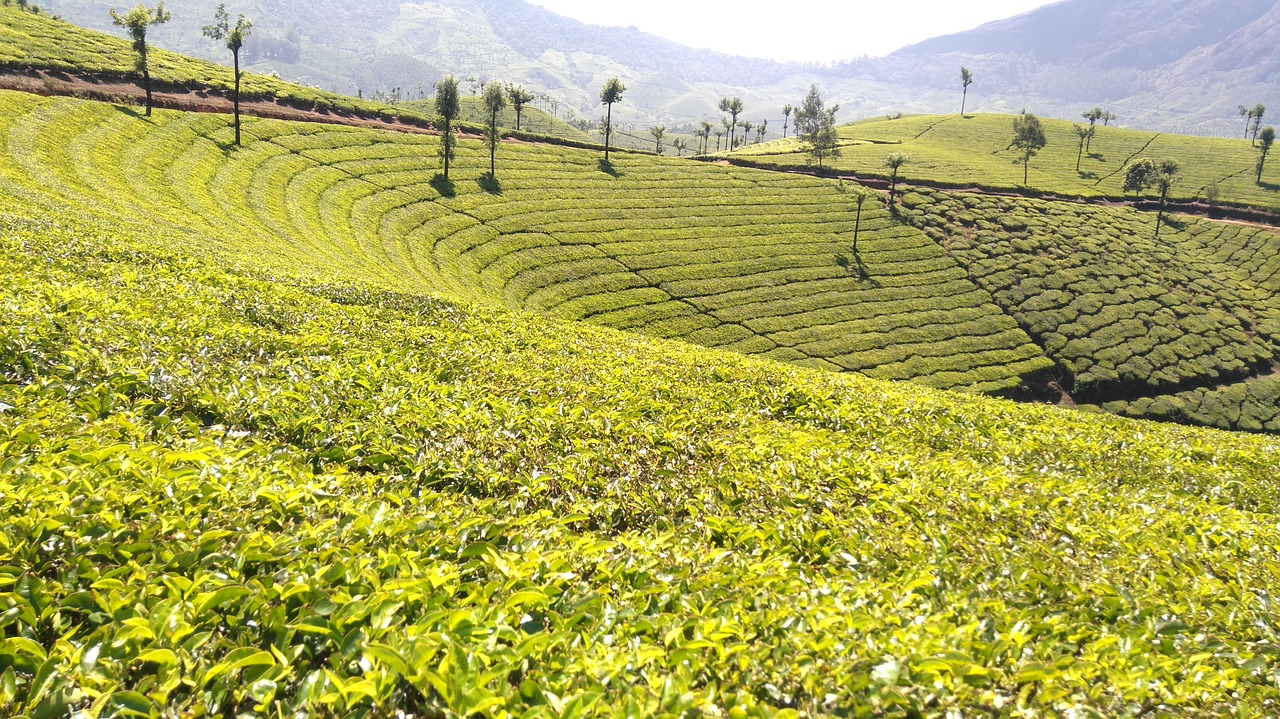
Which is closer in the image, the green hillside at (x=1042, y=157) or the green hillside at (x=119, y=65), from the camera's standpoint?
the green hillside at (x=119, y=65)

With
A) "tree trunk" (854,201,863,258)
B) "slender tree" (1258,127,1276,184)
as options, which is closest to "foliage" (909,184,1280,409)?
"tree trunk" (854,201,863,258)

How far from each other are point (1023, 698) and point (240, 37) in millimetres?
76655

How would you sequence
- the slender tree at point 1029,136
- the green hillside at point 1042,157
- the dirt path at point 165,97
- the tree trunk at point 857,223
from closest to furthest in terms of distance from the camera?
the dirt path at point 165,97 < the tree trunk at point 857,223 < the green hillside at point 1042,157 < the slender tree at point 1029,136

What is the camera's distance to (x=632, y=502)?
678cm

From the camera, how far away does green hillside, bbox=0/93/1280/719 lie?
139 inches

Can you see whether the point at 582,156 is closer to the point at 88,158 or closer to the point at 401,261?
the point at 401,261

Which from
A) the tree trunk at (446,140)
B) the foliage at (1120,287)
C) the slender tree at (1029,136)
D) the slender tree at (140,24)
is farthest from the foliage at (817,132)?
the slender tree at (140,24)

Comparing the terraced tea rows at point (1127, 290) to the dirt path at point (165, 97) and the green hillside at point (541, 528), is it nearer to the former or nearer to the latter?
the green hillside at point (541, 528)

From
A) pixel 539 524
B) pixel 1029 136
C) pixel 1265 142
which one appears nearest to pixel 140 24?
pixel 539 524

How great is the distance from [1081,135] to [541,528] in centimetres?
16388

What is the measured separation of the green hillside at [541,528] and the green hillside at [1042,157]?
9197cm

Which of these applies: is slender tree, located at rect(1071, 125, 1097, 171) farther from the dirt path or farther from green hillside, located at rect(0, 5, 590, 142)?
the dirt path

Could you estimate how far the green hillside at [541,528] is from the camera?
3543mm

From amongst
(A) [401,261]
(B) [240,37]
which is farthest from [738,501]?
(B) [240,37]
